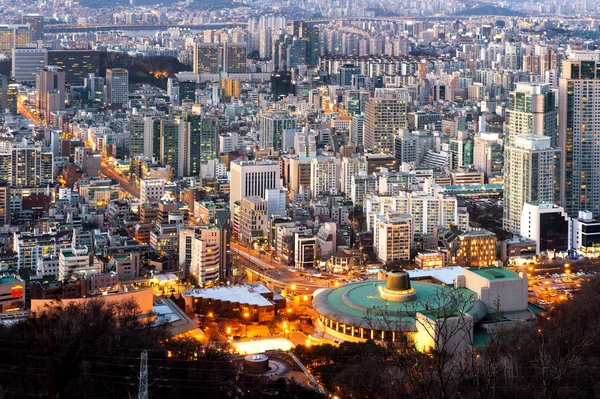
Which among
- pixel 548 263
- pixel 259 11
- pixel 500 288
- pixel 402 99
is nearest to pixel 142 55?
pixel 402 99

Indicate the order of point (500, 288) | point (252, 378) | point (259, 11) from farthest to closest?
point (259, 11) → point (500, 288) → point (252, 378)

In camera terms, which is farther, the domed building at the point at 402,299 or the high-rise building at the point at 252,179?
the high-rise building at the point at 252,179

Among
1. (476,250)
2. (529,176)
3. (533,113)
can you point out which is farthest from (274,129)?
(476,250)

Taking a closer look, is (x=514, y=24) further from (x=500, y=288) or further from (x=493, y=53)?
(x=500, y=288)

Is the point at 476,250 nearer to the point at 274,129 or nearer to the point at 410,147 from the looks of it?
the point at 410,147

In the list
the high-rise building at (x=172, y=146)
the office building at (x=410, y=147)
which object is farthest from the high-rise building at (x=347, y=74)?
the high-rise building at (x=172, y=146)

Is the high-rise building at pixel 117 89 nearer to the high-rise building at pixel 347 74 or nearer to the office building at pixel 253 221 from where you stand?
the high-rise building at pixel 347 74
